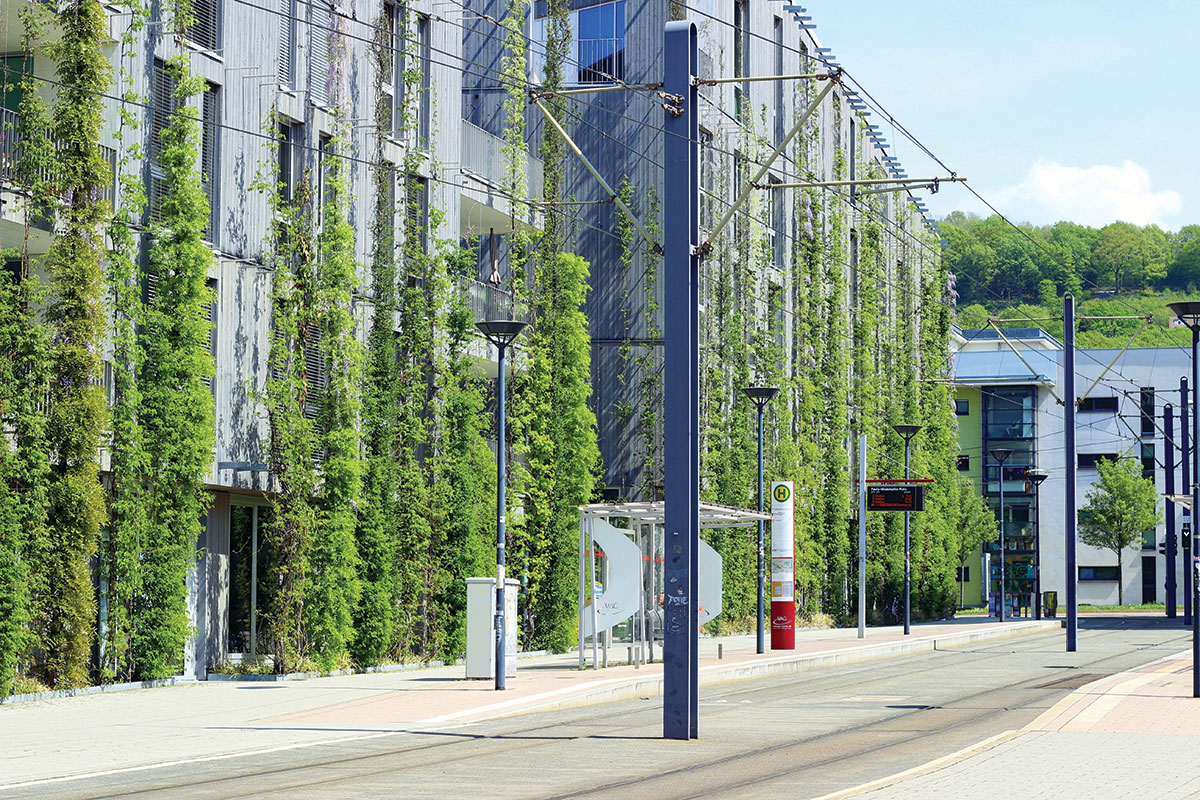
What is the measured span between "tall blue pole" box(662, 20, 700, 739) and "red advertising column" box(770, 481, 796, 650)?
18.5 m

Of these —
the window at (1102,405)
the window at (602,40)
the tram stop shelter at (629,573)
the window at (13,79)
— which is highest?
the window at (602,40)

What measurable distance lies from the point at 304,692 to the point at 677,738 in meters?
8.98

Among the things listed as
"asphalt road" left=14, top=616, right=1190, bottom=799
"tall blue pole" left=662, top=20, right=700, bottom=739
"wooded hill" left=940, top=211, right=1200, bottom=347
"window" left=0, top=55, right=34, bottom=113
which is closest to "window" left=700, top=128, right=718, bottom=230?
"asphalt road" left=14, top=616, right=1190, bottom=799

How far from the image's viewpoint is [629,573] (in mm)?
27266

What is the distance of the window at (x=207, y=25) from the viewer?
27562 millimetres

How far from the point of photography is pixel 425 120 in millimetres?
34719

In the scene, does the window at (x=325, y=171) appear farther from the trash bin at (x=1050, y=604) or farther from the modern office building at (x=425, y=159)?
the trash bin at (x=1050, y=604)

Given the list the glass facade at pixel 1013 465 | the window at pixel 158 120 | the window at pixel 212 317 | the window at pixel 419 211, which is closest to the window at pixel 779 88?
the window at pixel 419 211

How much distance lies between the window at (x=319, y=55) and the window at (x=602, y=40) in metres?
17.4

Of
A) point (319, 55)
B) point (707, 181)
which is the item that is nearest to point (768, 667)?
point (319, 55)

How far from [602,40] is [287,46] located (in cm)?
1933

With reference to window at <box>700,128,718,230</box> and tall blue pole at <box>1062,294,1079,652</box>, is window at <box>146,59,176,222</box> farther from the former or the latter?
window at <box>700,128,718,230</box>

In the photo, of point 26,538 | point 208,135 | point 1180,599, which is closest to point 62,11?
point 208,135

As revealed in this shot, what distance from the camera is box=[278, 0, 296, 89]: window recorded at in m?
29.7
